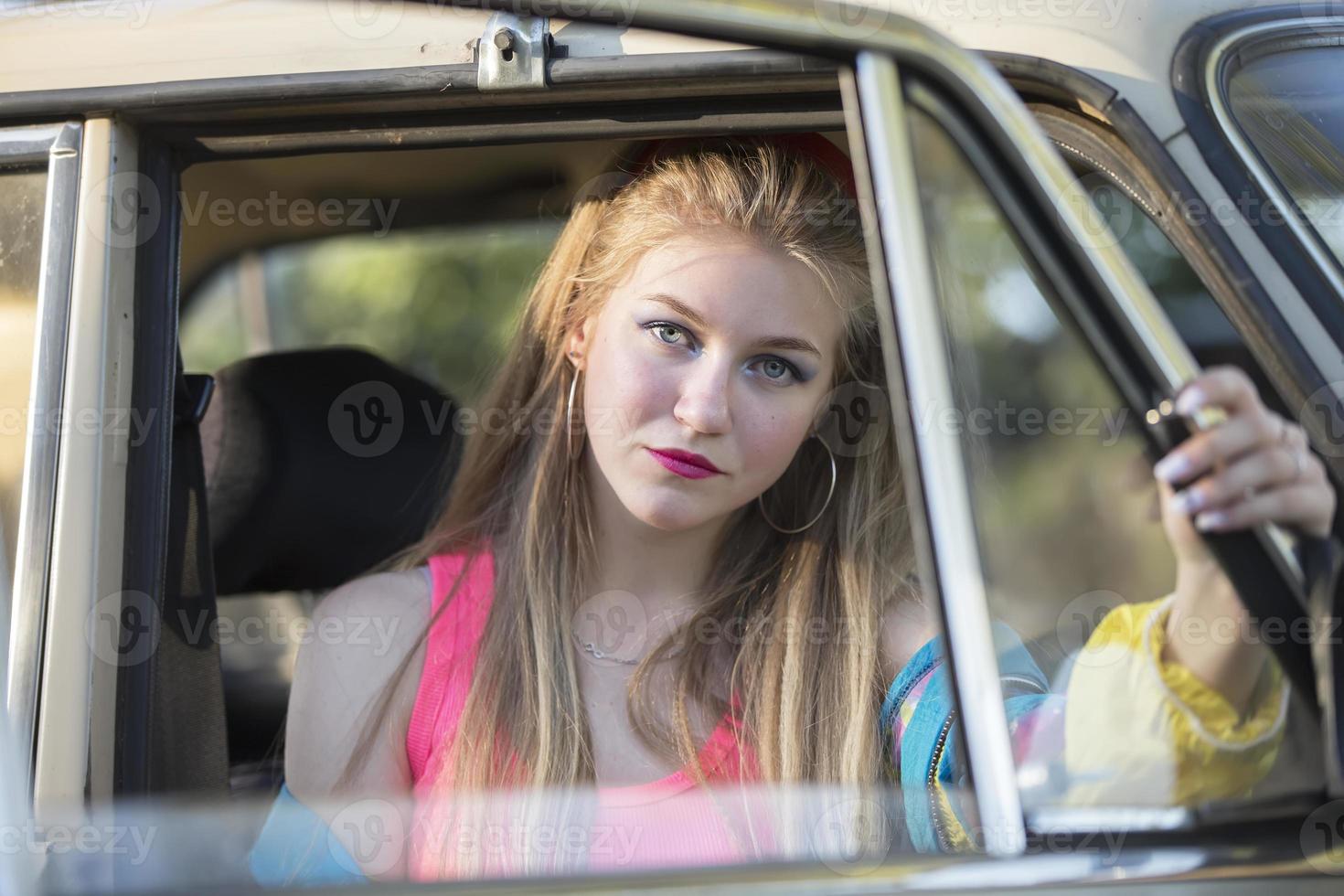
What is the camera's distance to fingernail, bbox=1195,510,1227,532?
102 cm

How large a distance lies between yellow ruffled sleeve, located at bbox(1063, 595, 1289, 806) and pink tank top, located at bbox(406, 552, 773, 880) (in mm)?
357

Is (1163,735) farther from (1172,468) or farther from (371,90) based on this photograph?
(371,90)

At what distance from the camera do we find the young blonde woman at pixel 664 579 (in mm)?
1578

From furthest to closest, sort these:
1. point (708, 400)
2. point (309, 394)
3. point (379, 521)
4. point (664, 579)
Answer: point (379, 521) < point (309, 394) < point (664, 579) < point (708, 400)

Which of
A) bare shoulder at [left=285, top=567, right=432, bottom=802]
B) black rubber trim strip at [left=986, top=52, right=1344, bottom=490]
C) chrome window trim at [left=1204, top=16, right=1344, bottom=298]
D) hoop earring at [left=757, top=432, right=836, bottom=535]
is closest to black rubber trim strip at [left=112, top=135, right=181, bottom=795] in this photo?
bare shoulder at [left=285, top=567, right=432, bottom=802]

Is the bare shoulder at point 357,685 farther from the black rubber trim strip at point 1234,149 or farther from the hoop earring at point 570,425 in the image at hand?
the black rubber trim strip at point 1234,149

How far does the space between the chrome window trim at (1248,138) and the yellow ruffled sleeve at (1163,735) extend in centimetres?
42

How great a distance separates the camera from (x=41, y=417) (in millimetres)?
1342

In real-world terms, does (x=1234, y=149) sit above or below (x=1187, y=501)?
above

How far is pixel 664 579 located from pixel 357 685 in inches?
18.7

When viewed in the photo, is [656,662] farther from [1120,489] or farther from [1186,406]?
[1186,406]

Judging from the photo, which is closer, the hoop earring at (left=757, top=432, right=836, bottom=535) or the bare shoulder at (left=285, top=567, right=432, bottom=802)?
the bare shoulder at (left=285, top=567, right=432, bottom=802)

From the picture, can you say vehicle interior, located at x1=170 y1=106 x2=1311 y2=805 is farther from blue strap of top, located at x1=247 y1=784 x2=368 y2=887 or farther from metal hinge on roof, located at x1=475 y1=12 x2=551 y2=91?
blue strap of top, located at x1=247 y1=784 x2=368 y2=887

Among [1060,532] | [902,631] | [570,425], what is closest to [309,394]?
[570,425]
